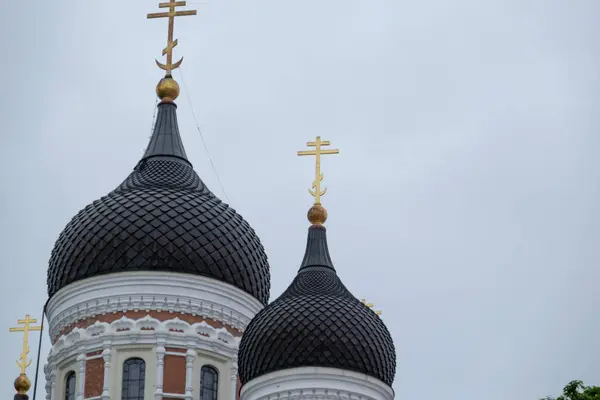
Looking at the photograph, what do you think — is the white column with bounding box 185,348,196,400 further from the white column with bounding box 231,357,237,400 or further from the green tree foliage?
the green tree foliage

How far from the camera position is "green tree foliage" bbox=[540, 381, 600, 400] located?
2925 centimetres

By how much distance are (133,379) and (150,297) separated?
1515 millimetres

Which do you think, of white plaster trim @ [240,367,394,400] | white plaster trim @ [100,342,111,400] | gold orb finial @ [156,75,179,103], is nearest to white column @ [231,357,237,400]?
white plaster trim @ [240,367,394,400]

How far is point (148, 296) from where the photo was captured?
1265 inches

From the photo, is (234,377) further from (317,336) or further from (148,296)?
(317,336)

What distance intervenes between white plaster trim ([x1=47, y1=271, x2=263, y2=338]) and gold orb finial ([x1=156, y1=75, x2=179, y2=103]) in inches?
188

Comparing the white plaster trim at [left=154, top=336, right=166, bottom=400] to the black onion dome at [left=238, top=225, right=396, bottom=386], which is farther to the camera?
the white plaster trim at [left=154, top=336, right=166, bottom=400]

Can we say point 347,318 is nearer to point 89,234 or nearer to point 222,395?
point 222,395

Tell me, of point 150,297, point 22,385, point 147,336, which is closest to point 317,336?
point 147,336

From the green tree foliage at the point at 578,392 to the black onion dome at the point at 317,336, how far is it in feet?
10.6

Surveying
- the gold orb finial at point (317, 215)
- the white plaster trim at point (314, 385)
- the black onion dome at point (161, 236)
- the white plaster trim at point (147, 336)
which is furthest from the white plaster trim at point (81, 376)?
the gold orb finial at point (317, 215)

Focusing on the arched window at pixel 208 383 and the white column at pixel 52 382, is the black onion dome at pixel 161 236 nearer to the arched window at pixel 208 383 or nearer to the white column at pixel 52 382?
the white column at pixel 52 382

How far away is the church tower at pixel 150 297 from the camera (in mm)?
31859

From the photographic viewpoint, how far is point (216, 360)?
106 ft
